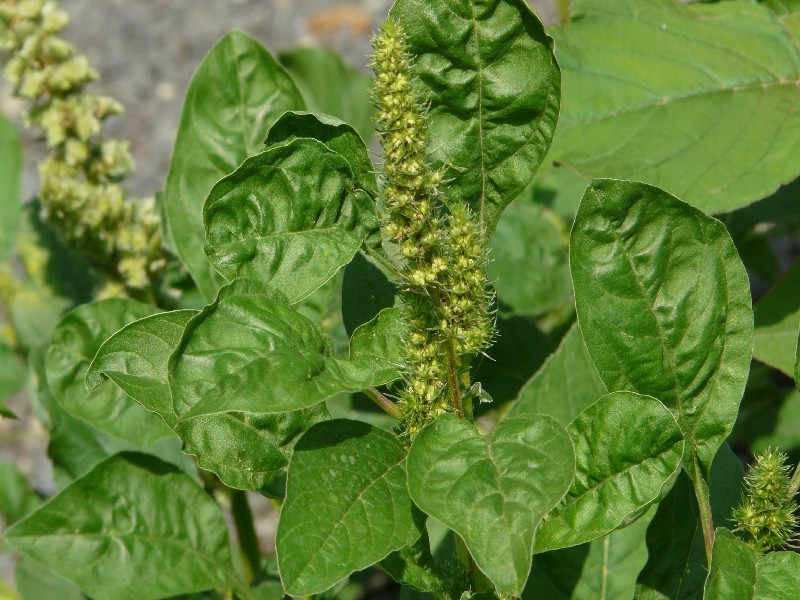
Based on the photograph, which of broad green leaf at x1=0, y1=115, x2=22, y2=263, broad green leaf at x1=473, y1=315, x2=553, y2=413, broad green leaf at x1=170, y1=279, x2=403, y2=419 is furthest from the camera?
broad green leaf at x1=0, y1=115, x2=22, y2=263

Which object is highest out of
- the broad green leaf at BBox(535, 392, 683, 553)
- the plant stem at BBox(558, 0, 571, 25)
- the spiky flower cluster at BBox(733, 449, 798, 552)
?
the plant stem at BBox(558, 0, 571, 25)

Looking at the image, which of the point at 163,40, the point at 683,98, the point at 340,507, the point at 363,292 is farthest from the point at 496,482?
the point at 163,40

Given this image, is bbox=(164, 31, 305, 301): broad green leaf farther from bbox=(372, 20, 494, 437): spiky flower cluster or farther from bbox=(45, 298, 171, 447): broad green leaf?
bbox=(372, 20, 494, 437): spiky flower cluster

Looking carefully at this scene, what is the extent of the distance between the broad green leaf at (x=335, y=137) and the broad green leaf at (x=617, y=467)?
1.28 ft

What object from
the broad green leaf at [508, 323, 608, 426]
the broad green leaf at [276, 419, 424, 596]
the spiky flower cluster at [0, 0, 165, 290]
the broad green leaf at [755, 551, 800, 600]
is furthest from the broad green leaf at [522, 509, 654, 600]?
the spiky flower cluster at [0, 0, 165, 290]

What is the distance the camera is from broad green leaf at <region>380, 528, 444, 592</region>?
1203 mm

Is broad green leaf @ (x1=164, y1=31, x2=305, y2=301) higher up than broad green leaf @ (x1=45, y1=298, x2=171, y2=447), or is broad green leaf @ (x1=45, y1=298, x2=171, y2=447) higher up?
broad green leaf @ (x1=164, y1=31, x2=305, y2=301)

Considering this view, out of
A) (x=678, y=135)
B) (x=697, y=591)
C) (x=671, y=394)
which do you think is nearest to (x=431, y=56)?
(x=671, y=394)

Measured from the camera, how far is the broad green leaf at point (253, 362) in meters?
0.90

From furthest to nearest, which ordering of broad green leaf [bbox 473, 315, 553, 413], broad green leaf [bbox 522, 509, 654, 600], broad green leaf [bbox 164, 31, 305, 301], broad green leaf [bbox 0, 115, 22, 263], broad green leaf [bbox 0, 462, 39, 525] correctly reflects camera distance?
broad green leaf [bbox 0, 115, 22, 263] → broad green leaf [bbox 0, 462, 39, 525] → broad green leaf [bbox 473, 315, 553, 413] → broad green leaf [bbox 164, 31, 305, 301] → broad green leaf [bbox 522, 509, 654, 600]

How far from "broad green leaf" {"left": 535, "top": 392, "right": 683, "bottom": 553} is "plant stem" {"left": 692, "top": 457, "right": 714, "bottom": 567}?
16cm

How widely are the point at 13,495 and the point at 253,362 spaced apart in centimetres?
175

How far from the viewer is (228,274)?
1086 mm

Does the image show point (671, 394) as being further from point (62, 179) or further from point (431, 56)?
point (62, 179)
